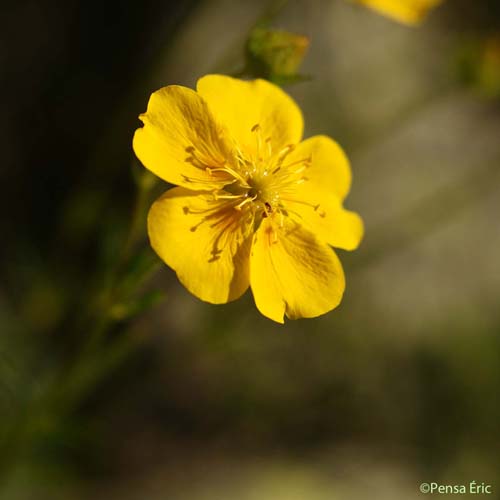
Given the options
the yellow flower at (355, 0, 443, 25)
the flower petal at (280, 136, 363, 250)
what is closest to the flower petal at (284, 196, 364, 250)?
the flower petal at (280, 136, 363, 250)

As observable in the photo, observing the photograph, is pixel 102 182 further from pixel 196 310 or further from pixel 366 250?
pixel 366 250

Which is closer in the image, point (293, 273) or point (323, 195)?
point (293, 273)

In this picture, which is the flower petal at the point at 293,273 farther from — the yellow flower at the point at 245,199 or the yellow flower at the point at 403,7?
the yellow flower at the point at 403,7

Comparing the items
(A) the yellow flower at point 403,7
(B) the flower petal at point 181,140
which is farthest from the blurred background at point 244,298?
(B) the flower petal at point 181,140

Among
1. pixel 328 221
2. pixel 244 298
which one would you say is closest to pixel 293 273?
pixel 328 221

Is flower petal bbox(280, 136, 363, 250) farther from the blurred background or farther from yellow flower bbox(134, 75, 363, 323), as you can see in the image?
the blurred background

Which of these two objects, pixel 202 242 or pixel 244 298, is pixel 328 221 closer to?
pixel 202 242

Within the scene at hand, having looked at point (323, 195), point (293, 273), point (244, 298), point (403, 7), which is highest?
point (403, 7)
